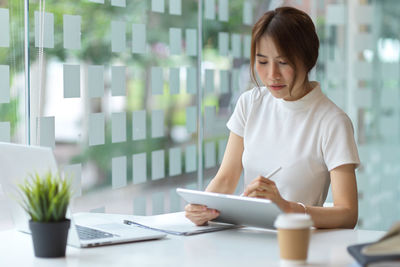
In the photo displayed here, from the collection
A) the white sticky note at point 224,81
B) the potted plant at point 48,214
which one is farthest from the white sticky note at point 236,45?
the potted plant at point 48,214

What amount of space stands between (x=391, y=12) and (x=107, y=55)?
8.25 ft

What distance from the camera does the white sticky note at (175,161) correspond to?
355cm

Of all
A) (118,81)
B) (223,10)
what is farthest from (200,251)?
(223,10)

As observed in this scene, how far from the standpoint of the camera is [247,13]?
4.11 metres

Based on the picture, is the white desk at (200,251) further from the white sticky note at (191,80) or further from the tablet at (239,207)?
the white sticky note at (191,80)

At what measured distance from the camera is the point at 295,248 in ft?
4.71

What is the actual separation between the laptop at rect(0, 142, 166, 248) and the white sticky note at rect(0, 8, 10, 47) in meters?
0.86

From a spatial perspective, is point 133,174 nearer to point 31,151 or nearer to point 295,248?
point 31,151

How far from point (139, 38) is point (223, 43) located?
0.84 m

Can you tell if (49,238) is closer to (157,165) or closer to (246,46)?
(157,165)

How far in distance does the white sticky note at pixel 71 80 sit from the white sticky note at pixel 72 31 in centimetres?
9

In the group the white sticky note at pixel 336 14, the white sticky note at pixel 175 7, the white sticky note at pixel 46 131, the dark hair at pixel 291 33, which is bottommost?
the white sticky note at pixel 46 131

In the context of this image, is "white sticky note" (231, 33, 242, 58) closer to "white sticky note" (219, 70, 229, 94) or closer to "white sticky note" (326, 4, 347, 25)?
"white sticky note" (219, 70, 229, 94)

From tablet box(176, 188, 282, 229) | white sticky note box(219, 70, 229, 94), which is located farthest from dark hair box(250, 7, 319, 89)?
white sticky note box(219, 70, 229, 94)
